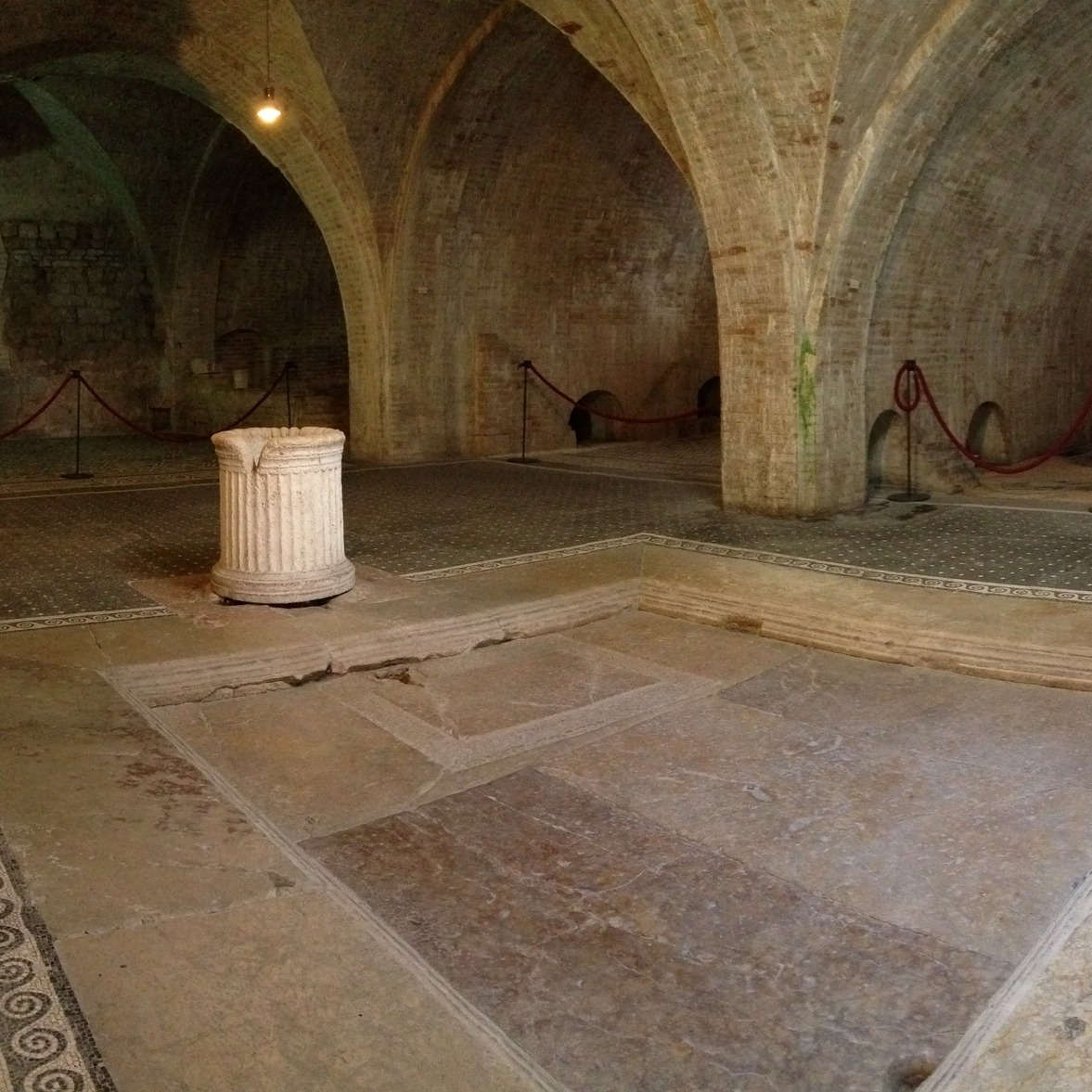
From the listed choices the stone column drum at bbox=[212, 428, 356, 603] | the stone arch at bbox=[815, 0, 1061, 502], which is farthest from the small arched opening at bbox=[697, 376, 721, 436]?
the stone column drum at bbox=[212, 428, 356, 603]

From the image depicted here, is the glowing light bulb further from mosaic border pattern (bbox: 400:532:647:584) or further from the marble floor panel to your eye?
the marble floor panel

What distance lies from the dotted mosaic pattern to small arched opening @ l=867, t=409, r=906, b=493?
971 millimetres

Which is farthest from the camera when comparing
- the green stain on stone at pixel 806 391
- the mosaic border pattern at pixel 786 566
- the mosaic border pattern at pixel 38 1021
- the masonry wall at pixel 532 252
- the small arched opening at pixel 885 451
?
the masonry wall at pixel 532 252

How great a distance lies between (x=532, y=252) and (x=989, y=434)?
617 centimetres

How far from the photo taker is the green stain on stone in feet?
30.9

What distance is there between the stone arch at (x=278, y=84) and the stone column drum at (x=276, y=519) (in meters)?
7.22

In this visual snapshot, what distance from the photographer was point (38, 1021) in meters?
2.53

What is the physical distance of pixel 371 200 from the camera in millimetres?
13344

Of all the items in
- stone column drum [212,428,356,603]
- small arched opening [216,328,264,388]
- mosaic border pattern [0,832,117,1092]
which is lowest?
mosaic border pattern [0,832,117,1092]

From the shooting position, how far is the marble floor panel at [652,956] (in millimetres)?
2764

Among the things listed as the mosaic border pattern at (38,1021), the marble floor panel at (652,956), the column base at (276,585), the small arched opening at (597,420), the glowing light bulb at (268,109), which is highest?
the glowing light bulb at (268,109)

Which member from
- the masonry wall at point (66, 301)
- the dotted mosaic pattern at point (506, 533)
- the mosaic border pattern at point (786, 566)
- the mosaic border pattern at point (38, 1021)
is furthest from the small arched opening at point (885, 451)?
the masonry wall at point (66, 301)

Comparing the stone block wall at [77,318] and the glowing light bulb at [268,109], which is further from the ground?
the glowing light bulb at [268,109]

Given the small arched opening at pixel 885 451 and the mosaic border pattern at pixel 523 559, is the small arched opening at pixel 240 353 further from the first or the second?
the mosaic border pattern at pixel 523 559
